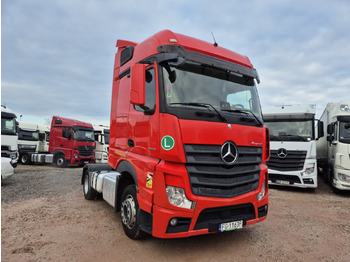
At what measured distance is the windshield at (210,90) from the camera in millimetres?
3071

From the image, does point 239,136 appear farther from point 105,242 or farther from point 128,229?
point 105,242

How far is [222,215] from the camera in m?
3.10

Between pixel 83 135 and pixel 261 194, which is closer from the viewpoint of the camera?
pixel 261 194

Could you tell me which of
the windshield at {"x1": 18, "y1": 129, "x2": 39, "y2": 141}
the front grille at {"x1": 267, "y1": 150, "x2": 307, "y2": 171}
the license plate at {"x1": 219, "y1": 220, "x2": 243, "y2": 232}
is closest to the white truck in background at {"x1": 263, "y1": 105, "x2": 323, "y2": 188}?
the front grille at {"x1": 267, "y1": 150, "x2": 307, "y2": 171}

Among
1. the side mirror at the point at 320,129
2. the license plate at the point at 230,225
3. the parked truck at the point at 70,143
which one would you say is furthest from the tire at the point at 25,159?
the side mirror at the point at 320,129

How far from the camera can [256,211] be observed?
3.40 meters

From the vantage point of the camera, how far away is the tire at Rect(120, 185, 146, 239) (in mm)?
3467

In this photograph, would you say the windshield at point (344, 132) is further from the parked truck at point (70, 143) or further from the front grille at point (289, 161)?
the parked truck at point (70, 143)

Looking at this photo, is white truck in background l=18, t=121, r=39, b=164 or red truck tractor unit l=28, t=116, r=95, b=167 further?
white truck in background l=18, t=121, r=39, b=164

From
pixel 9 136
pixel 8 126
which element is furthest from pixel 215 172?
pixel 8 126

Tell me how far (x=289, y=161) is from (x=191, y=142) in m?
6.03

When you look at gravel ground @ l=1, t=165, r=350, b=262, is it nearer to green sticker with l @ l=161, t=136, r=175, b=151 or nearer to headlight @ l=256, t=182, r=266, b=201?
headlight @ l=256, t=182, r=266, b=201

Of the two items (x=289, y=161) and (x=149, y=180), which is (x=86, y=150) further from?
(x=149, y=180)

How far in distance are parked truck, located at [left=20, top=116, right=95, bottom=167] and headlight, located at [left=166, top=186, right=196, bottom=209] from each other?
42.4 feet
